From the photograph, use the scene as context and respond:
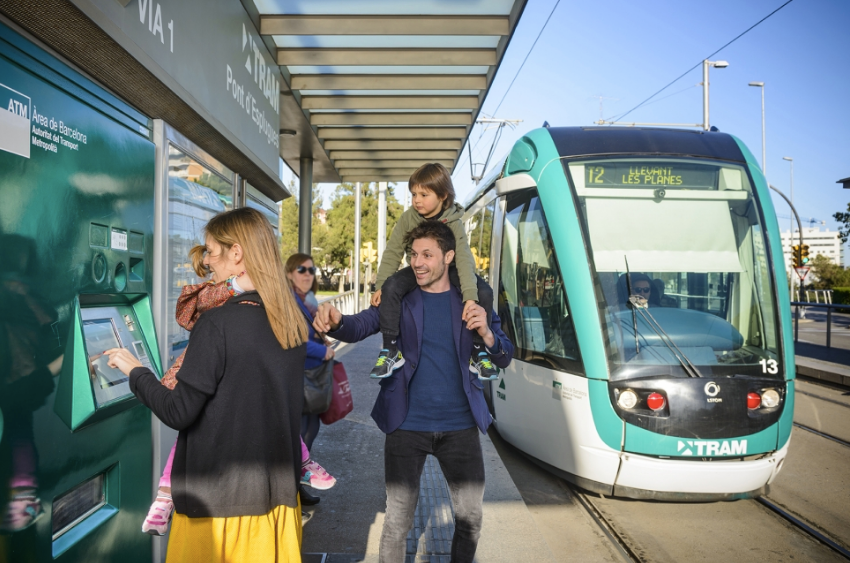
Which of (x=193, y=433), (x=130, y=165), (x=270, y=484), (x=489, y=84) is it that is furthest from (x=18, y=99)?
(x=489, y=84)

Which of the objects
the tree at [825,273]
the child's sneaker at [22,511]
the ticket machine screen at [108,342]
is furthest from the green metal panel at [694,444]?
the tree at [825,273]

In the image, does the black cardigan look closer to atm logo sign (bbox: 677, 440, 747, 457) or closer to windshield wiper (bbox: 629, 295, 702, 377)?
atm logo sign (bbox: 677, 440, 747, 457)

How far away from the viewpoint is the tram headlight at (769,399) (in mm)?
4629

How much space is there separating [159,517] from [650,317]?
375cm

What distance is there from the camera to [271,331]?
216 centimetres

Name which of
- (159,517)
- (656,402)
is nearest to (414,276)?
(159,517)

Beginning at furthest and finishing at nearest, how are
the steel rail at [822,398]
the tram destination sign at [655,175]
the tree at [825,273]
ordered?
1. the tree at [825,273]
2. the steel rail at [822,398]
3. the tram destination sign at [655,175]

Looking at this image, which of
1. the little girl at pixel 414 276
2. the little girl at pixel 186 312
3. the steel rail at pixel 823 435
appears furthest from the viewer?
the steel rail at pixel 823 435

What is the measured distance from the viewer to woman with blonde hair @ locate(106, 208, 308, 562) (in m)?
2.07

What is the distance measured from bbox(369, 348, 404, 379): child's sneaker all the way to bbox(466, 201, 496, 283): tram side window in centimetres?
366

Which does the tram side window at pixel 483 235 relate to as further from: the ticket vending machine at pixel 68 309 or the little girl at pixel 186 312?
the little girl at pixel 186 312

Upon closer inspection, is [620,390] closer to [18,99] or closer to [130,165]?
[130,165]

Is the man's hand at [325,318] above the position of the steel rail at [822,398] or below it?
above

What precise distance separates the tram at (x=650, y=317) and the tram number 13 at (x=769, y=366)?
1 cm
